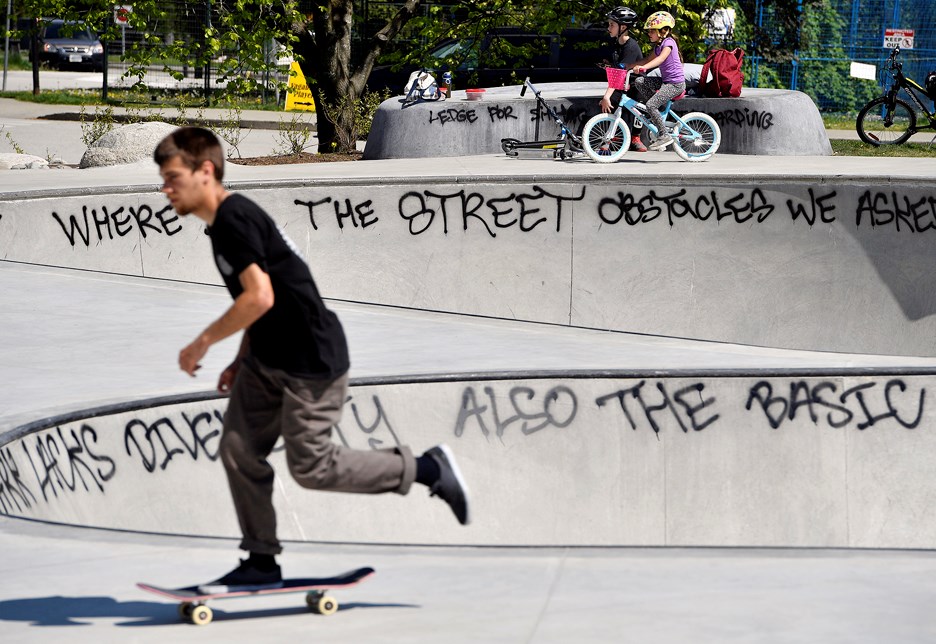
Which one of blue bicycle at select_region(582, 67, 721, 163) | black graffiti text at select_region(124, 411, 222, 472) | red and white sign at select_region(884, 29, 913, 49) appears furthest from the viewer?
red and white sign at select_region(884, 29, 913, 49)

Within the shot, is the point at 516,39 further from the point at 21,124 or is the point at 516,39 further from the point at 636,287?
the point at 636,287

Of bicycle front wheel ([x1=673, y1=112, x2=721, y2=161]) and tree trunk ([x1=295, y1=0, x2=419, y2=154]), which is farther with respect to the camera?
tree trunk ([x1=295, y1=0, x2=419, y2=154])

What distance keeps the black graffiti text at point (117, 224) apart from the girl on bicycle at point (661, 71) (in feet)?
16.3

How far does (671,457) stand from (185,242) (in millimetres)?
5360

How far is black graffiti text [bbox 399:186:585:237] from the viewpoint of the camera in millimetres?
10984

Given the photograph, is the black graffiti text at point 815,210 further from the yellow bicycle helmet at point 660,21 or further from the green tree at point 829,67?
the green tree at point 829,67

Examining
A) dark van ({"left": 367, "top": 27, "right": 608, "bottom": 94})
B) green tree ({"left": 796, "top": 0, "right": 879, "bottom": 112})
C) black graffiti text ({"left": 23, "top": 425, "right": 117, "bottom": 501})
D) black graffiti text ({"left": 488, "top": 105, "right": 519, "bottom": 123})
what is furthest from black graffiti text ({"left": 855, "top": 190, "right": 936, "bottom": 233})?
green tree ({"left": 796, "top": 0, "right": 879, "bottom": 112})

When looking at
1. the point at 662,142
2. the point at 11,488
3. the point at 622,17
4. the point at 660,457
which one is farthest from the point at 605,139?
the point at 11,488

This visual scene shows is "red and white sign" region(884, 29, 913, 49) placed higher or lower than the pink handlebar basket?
higher

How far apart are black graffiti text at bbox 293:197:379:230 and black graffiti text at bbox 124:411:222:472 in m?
4.96

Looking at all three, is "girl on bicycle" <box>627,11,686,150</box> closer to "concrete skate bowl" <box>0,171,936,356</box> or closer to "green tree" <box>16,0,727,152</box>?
"concrete skate bowl" <box>0,171,936,356</box>

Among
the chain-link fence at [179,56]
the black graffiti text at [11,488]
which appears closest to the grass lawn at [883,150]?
the chain-link fence at [179,56]

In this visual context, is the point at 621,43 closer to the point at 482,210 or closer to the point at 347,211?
the point at 482,210

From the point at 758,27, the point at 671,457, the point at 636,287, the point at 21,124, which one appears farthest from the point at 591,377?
the point at 758,27
